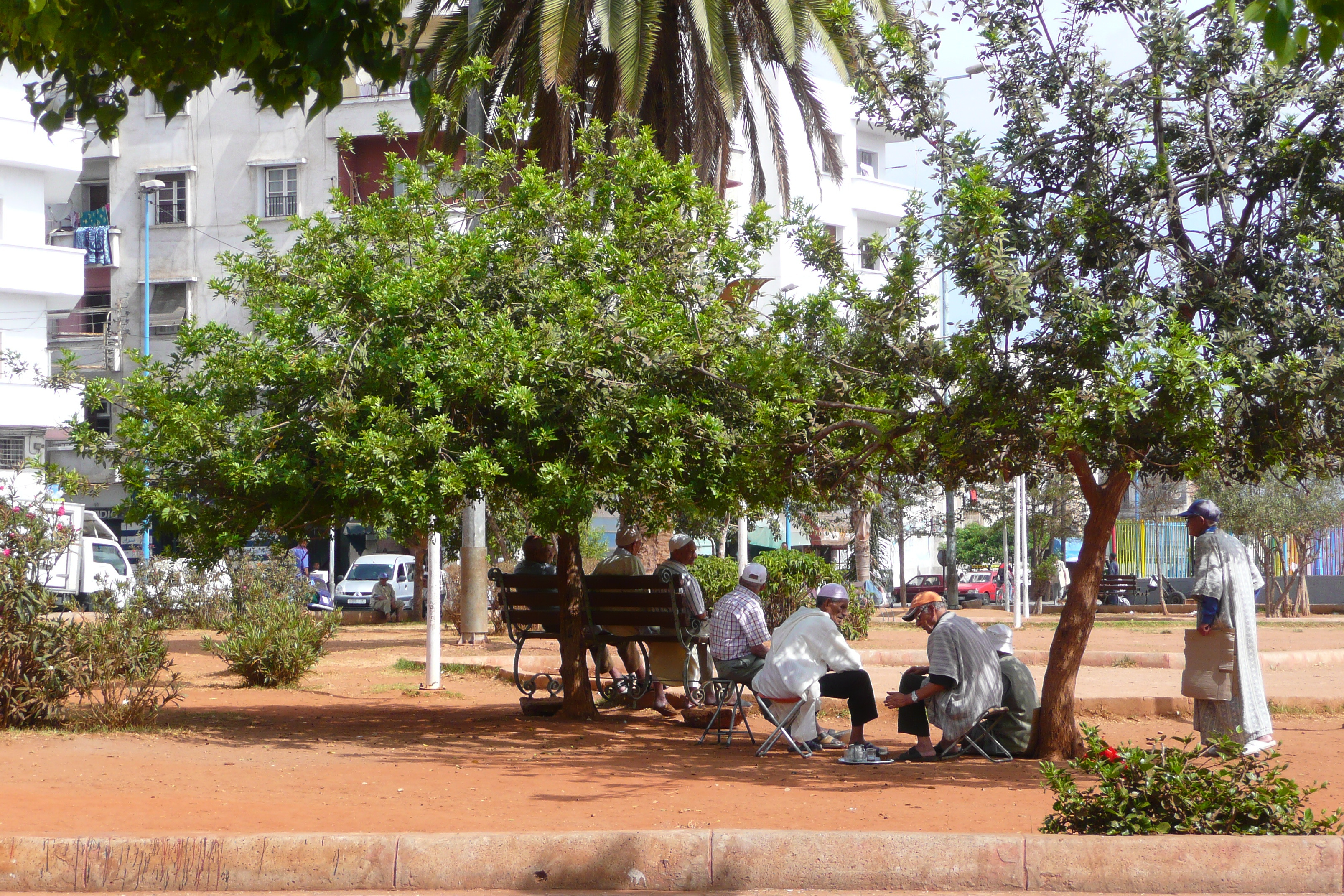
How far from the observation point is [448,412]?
28.2ft

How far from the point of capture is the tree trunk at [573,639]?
9945 millimetres

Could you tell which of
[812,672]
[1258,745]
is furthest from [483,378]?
[1258,745]

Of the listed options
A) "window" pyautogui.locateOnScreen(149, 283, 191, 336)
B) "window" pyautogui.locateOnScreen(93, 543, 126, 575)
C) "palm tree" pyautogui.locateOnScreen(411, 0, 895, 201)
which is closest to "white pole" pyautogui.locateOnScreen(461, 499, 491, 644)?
"palm tree" pyautogui.locateOnScreen(411, 0, 895, 201)

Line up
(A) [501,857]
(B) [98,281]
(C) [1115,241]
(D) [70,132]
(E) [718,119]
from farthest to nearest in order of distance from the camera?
(B) [98,281] < (D) [70,132] < (E) [718,119] < (C) [1115,241] < (A) [501,857]

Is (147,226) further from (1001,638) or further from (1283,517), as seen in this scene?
(1001,638)

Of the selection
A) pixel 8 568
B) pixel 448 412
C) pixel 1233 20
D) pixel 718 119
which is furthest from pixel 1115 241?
pixel 718 119

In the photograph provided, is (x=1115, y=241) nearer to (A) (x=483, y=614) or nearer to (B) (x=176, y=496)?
(B) (x=176, y=496)

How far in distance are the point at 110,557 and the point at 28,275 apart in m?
8.80

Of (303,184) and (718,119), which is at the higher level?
(303,184)

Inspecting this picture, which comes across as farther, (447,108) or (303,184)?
(303,184)

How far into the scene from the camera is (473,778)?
7.55m

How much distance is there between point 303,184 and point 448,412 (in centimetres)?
3316

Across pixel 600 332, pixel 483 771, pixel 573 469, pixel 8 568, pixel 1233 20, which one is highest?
pixel 1233 20

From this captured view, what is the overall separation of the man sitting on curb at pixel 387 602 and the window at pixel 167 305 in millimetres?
15555
